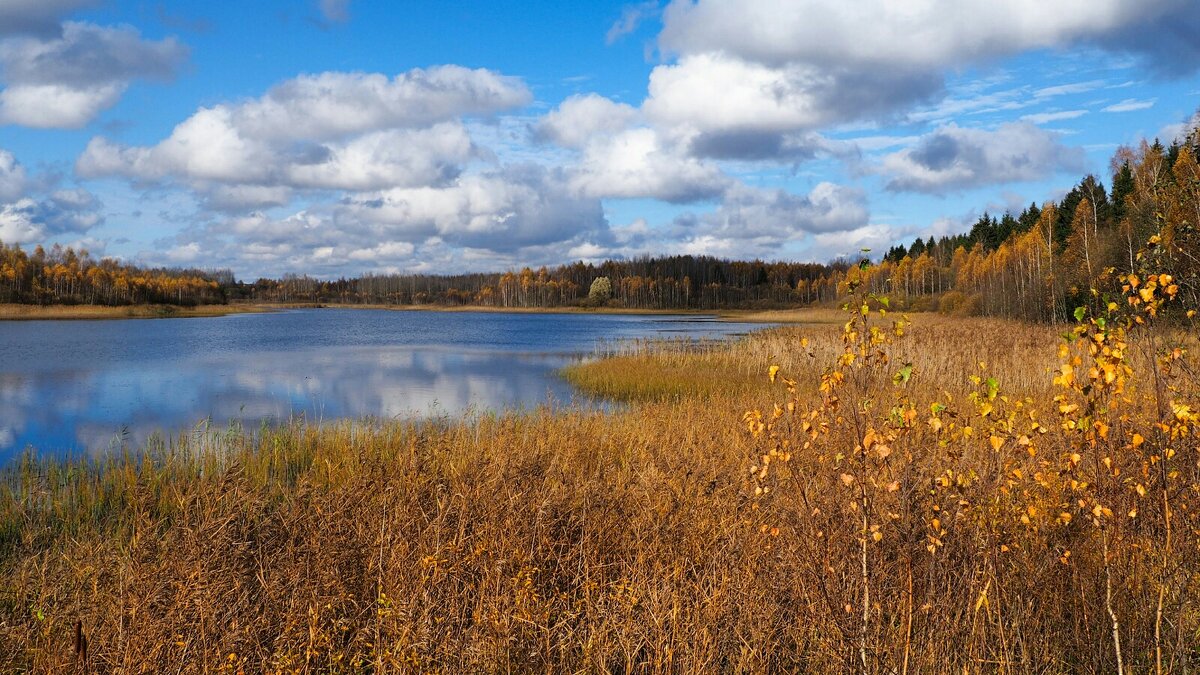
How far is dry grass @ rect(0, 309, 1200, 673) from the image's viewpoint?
14.7 ft

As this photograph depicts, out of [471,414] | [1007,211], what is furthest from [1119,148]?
[471,414]

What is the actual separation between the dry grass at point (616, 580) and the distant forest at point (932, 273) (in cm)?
182

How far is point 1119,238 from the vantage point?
4625 cm

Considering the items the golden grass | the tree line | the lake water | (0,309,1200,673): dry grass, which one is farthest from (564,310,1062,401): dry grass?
the tree line

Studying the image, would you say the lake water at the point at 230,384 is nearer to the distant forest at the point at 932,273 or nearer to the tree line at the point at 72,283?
the distant forest at the point at 932,273

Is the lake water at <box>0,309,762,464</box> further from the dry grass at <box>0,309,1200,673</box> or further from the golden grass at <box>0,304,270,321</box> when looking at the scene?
the golden grass at <box>0,304,270,321</box>

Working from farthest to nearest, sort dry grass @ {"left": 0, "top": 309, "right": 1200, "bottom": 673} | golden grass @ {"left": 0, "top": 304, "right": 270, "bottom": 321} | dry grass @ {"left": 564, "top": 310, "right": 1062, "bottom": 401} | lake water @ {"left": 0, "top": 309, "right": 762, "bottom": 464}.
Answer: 1. golden grass @ {"left": 0, "top": 304, "right": 270, "bottom": 321}
2. dry grass @ {"left": 564, "top": 310, "right": 1062, "bottom": 401}
3. lake water @ {"left": 0, "top": 309, "right": 762, "bottom": 464}
4. dry grass @ {"left": 0, "top": 309, "right": 1200, "bottom": 673}

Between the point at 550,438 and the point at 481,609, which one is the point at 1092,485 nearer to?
the point at 481,609

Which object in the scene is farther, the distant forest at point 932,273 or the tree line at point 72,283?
the tree line at point 72,283

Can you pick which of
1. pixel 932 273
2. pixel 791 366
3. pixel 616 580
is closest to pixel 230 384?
pixel 791 366

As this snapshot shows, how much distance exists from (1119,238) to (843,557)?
5249 cm

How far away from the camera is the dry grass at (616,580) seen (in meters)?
4.47

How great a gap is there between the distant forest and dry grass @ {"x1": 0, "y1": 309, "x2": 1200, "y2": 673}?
5.98 feet

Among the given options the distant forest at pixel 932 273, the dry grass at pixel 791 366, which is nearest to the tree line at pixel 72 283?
the distant forest at pixel 932 273
